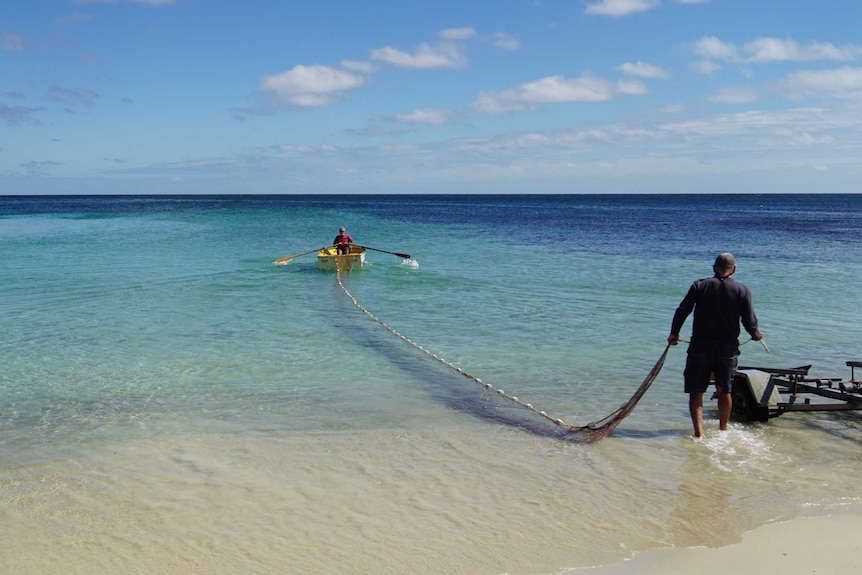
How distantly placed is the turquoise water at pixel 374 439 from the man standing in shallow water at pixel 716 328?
1.62 feet

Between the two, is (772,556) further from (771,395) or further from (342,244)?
(342,244)

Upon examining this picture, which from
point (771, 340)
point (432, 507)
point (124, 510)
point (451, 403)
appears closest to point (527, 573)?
point (432, 507)

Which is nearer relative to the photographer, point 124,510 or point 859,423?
point 124,510

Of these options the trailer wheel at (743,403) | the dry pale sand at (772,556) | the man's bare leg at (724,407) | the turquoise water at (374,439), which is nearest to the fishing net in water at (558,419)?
the turquoise water at (374,439)

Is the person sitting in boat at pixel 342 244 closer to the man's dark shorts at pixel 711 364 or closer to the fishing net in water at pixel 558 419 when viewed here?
the fishing net in water at pixel 558 419

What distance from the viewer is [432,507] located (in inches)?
188

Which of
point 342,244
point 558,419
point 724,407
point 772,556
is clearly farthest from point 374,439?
point 342,244

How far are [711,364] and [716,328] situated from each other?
33 cm

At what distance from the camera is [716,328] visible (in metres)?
5.97

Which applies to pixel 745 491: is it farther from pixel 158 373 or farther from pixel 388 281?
pixel 388 281

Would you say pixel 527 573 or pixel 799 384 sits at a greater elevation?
pixel 799 384

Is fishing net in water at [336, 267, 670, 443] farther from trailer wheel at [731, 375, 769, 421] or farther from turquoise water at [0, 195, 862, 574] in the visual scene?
trailer wheel at [731, 375, 769, 421]

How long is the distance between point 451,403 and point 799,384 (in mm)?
3456

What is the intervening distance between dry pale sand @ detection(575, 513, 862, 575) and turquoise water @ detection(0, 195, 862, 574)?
0.13 metres
